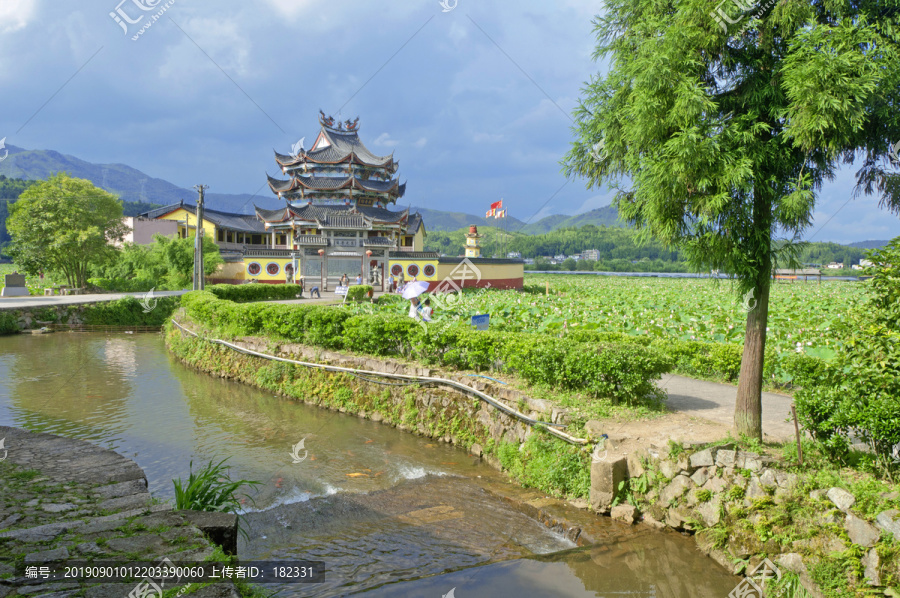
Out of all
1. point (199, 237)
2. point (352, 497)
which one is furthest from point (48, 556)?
point (199, 237)

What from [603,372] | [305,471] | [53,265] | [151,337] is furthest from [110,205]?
[603,372]

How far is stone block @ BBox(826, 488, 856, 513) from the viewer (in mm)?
4785

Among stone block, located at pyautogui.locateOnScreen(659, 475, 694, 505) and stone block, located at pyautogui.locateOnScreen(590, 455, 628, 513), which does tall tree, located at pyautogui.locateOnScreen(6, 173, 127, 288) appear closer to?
stone block, located at pyautogui.locateOnScreen(590, 455, 628, 513)

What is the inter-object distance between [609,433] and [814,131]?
14.0 feet

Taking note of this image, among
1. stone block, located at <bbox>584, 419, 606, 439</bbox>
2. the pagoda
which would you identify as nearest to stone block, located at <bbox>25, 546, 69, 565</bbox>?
stone block, located at <bbox>584, 419, 606, 439</bbox>

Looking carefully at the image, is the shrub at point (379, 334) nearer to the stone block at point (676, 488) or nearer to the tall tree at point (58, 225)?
the stone block at point (676, 488)

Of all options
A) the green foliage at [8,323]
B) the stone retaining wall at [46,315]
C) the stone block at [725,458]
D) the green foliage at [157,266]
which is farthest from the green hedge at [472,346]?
the green foliage at [157,266]

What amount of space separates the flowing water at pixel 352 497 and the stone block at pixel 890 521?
152 centimetres

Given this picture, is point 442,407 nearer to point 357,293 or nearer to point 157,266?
point 357,293

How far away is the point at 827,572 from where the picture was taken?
463 centimetres

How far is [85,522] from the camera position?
419 cm

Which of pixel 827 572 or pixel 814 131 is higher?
pixel 814 131

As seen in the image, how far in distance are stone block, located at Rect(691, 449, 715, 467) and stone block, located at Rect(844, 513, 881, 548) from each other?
4.60 feet

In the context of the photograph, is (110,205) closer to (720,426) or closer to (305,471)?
(305,471)
